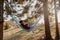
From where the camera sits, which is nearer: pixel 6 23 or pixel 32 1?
pixel 6 23

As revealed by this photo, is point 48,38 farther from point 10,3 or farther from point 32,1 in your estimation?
point 10,3

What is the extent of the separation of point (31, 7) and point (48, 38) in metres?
0.57

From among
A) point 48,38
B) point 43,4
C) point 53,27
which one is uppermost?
point 43,4

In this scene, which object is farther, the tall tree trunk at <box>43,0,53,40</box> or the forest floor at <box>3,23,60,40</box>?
Result: the tall tree trunk at <box>43,0,53,40</box>

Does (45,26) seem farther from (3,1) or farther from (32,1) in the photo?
(3,1)

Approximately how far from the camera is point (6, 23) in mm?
2516

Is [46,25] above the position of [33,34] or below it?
above

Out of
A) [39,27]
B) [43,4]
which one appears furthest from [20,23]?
[43,4]

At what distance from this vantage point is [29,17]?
8.89ft

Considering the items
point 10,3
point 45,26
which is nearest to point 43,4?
point 45,26

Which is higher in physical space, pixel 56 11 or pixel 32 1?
pixel 32 1

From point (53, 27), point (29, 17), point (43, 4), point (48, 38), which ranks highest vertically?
point (43, 4)

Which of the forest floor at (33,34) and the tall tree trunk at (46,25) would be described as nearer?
the forest floor at (33,34)

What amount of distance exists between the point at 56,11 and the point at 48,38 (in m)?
0.47
